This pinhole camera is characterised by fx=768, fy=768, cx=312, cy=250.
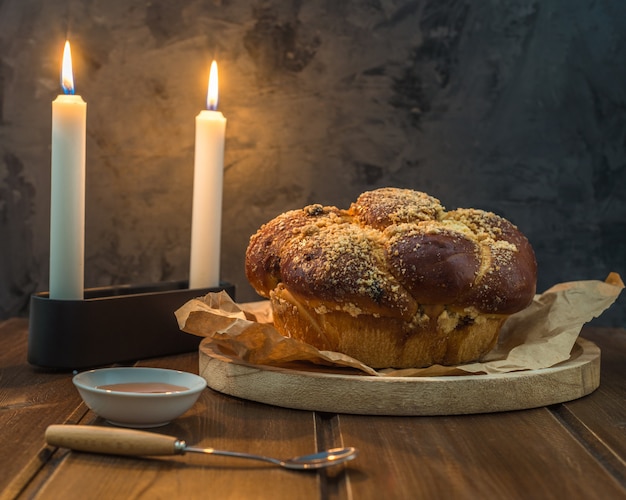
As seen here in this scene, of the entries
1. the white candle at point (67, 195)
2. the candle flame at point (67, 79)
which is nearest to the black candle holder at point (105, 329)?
the white candle at point (67, 195)

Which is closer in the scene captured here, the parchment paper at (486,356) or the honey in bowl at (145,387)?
the honey in bowl at (145,387)

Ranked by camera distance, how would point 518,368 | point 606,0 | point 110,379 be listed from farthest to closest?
point 606,0 < point 518,368 < point 110,379

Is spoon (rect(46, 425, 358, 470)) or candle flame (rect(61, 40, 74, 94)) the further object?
candle flame (rect(61, 40, 74, 94))

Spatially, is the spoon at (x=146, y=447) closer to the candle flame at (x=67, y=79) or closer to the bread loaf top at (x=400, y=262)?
the bread loaf top at (x=400, y=262)

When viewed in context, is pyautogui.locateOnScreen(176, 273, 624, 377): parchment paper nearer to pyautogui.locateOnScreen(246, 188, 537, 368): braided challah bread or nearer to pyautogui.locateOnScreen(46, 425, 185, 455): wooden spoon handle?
pyautogui.locateOnScreen(246, 188, 537, 368): braided challah bread

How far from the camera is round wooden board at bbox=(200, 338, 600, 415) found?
3.58 ft

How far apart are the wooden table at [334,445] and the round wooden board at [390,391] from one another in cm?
2

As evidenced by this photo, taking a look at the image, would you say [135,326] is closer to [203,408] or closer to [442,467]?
[203,408]

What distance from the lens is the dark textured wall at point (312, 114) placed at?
2.02m

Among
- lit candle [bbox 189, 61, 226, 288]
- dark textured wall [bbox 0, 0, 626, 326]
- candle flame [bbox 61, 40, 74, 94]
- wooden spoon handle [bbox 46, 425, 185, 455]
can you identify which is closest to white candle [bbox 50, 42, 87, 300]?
candle flame [bbox 61, 40, 74, 94]

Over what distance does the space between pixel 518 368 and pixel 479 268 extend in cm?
17

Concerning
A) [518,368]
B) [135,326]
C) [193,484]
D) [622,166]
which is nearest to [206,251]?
[135,326]

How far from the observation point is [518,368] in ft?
3.88

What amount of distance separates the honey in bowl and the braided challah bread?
0.26m
